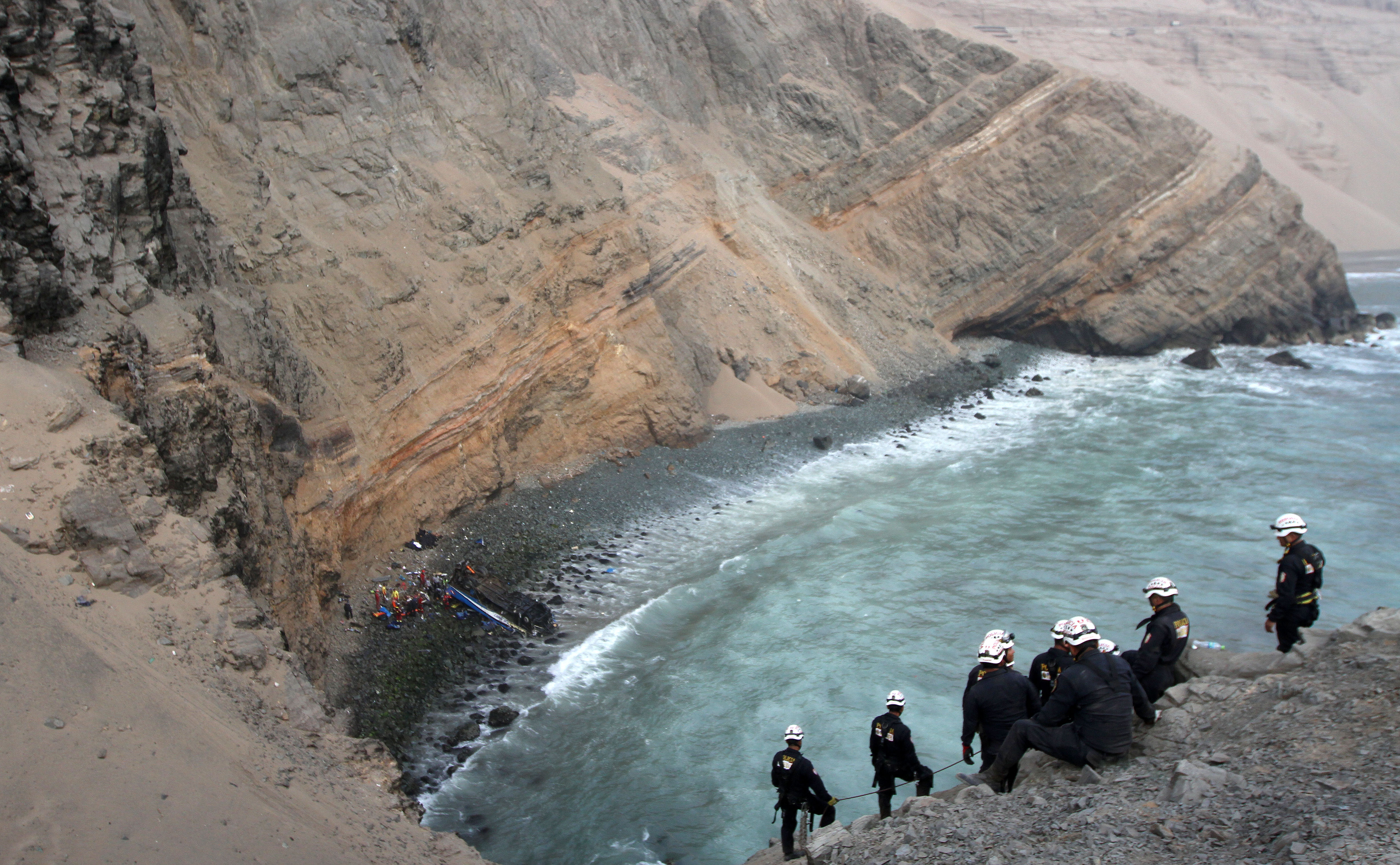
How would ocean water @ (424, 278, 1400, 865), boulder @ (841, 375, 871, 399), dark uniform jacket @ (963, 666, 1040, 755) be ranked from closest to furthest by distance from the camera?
dark uniform jacket @ (963, 666, 1040, 755), ocean water @ (424, 278, 1400, 865), boulder @ (841, 375, 871, 399)

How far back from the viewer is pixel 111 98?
10.1 meters

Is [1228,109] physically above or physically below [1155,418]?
above

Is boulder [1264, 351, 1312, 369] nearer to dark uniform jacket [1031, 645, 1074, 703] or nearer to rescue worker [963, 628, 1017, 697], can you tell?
dark uniform jacket [1031, 645, 1074, 703]

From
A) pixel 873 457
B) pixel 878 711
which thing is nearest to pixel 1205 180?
pixel 873 457

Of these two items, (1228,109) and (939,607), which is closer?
(939,607)

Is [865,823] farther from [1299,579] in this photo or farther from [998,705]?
[1299,579]

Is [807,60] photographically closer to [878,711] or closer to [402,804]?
[878,711]

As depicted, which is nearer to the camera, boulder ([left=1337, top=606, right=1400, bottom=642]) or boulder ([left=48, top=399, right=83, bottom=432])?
boulder ([left=48, top=399, right=83, bottom=432])

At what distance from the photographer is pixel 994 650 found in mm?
7844

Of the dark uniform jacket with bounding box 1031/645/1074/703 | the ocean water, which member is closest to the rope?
the ocean water

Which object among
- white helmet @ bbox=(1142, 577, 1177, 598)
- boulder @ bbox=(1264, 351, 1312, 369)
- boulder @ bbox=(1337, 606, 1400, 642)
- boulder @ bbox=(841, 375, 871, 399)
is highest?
white helmet @ bbox=(1142, 577, 1177, 598)

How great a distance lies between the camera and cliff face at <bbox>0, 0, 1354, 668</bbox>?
32.4ft

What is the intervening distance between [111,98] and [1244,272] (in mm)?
33512

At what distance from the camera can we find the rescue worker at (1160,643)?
811 centimetres
